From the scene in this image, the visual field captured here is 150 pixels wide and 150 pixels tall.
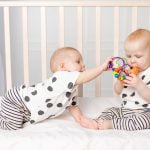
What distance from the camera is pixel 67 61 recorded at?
1.42m

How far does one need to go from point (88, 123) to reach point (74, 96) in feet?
0.48

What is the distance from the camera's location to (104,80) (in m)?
2.80

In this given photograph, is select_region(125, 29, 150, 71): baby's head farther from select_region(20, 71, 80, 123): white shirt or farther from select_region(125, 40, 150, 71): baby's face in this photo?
select_region(20, 71, 80, 123): white shirt

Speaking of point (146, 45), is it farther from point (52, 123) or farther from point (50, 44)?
point (50, 44)

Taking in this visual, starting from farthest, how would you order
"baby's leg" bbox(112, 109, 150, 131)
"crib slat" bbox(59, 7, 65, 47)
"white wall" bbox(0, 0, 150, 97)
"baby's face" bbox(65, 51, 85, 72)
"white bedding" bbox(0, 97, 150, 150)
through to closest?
"white wall" bbox(0, 0, 150, 97), "crib slat" bbox(59, 7, 65, 47), "baby's face" bbox(65, 51, 85, 72), "baby's leg" bbox(112, 109, 150, 131), "white bedding" bbox(0, 97, 150, 150)

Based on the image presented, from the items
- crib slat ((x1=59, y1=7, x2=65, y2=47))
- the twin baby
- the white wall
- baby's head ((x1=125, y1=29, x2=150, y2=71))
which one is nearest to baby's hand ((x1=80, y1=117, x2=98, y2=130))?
the twin baby

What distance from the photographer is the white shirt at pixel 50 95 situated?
1.35 meters

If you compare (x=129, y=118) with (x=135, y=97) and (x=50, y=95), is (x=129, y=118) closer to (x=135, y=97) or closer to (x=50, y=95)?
(x=135, y=97)

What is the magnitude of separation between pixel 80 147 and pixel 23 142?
0.58 feet

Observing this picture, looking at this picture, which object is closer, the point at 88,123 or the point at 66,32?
the point at 88,123

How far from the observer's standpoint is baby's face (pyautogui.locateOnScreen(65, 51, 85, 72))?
141 cm

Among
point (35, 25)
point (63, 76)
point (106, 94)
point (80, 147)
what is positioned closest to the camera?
point (80, 147)

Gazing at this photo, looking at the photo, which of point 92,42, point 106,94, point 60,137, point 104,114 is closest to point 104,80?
point 106,94

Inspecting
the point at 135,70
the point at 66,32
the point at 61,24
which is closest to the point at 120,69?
the point at 135,70
